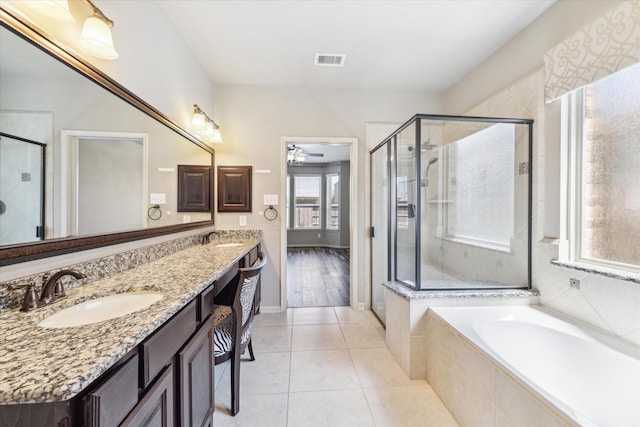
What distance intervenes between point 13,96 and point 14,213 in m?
0.41

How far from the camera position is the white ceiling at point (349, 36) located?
6.16 ft

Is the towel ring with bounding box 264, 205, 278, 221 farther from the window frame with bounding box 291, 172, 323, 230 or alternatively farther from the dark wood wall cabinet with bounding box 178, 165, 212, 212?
the window frame with bounding box 291, 172, 323, 230

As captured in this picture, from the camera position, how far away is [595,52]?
1.48 metres

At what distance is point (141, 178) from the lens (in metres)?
1.71

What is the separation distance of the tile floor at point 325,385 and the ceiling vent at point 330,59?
264 cm

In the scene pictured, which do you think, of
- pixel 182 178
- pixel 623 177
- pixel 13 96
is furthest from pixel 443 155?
pixel 13 96

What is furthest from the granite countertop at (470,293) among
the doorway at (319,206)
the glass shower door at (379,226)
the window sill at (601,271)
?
the doorway at (319,206)

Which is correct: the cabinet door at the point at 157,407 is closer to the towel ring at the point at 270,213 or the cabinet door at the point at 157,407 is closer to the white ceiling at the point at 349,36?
the towel ring at the point at 270,213

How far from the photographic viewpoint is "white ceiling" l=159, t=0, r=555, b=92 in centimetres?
188

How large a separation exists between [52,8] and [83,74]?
0.27 metres

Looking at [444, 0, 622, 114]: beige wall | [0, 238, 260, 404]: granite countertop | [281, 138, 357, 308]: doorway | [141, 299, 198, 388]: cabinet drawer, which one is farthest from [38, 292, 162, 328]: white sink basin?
[281, 138, 357, 308]: doorway

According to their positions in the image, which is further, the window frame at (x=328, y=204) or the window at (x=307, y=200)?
the window at (x=307, y=200)

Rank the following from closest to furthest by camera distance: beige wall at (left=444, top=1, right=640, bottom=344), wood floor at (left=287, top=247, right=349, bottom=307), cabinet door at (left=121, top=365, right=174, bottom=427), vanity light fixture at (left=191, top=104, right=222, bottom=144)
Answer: cabinet door at (left=121, top=365, right=174, bottom=427) < beige wall at (left=444, top=1, right=640, bottom=344) < vanity light fixture at (left=191, top=104, right=222, bottom=144) < wood floor at (left=287, top=247, right=349, bottom=307)

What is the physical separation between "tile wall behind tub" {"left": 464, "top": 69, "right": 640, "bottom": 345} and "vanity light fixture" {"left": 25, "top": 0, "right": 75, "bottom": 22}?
2.73 meters
